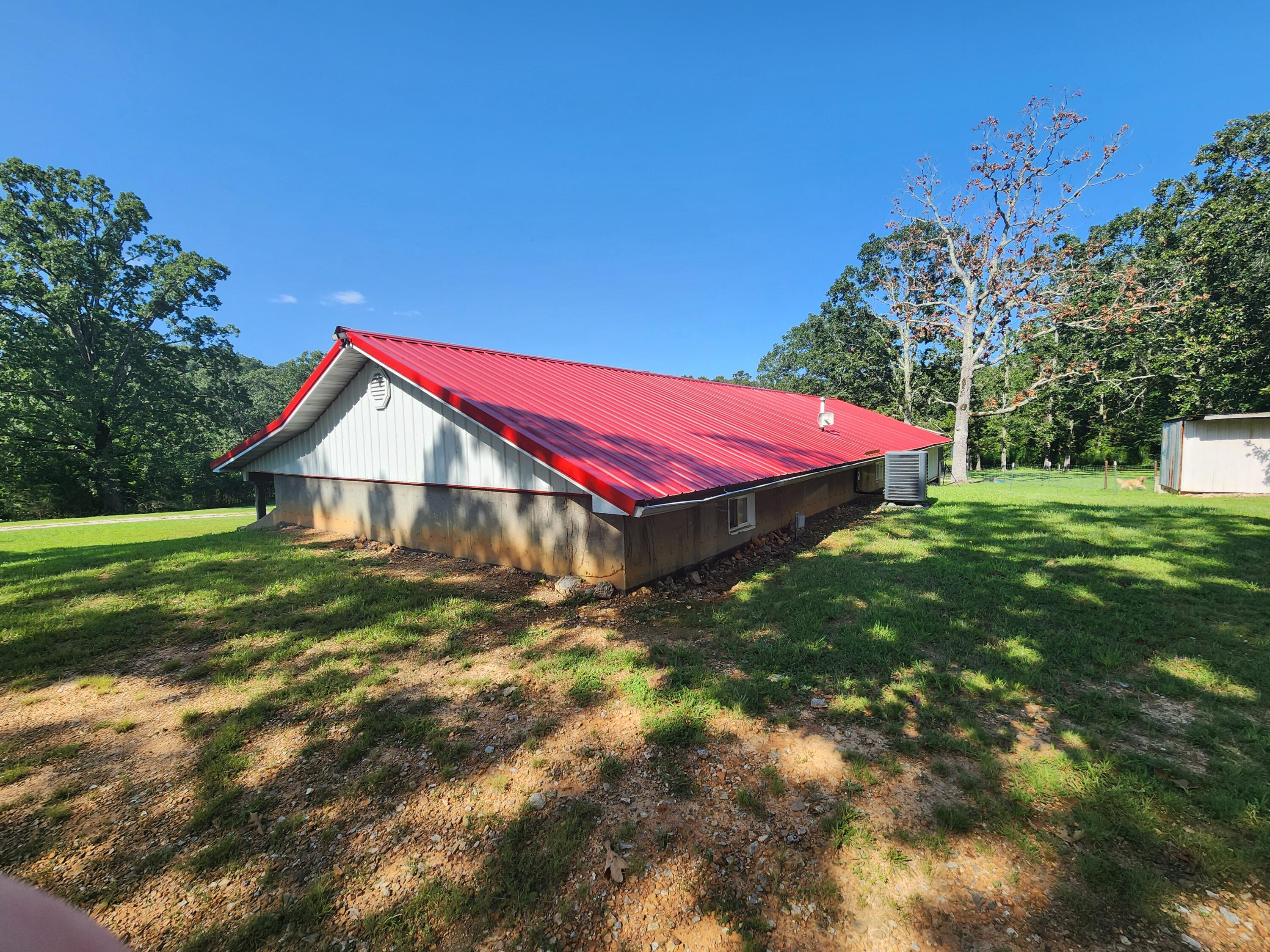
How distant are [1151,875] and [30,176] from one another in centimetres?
4363

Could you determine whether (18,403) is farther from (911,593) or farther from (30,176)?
(911,593)

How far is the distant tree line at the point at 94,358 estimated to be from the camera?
2494 centimetres

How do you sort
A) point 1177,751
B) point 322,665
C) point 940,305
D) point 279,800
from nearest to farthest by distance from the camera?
point 279,800, point 1177,751, point 322,665, point 940,305

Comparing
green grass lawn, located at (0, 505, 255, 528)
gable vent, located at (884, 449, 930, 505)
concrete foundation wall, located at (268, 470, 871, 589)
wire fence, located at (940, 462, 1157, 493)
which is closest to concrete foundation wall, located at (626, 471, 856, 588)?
concrete foundation wall, located at (268, 470, 871, 589)

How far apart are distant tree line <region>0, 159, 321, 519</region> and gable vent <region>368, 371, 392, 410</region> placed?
93.8 ft

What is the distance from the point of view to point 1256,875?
2.60 m

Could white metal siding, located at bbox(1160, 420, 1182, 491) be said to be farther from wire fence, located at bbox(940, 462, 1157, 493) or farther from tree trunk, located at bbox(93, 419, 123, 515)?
tree trunk, located at bbox(93, 419, 123, 515)

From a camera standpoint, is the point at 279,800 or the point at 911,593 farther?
the point at 911,593

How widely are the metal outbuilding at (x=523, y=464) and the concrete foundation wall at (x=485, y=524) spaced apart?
0.09ft

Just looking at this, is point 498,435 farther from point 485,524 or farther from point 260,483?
point 260,483

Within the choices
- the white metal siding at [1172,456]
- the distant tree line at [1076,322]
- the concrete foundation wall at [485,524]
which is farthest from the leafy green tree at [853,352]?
the concrete foundation wall at [485,524]

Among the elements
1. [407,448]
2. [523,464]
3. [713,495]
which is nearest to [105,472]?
[407,448]

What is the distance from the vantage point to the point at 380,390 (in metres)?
9.32

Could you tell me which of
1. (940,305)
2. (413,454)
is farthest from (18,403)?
(940,305)
